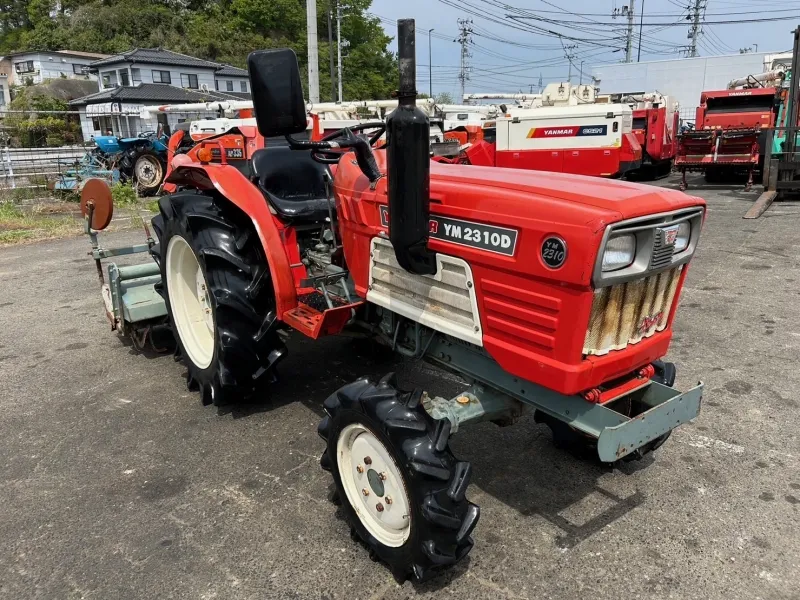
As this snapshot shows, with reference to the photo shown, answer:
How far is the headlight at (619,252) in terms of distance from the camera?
6.34 ft

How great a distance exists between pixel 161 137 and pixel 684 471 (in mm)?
16248

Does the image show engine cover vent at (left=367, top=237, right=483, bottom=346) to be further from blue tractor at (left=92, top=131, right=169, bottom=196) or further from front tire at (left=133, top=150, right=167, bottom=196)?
front tire at (left=133, top=150, right=167, bottom=196)

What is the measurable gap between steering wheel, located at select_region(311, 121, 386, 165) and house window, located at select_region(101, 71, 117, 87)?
147 ft

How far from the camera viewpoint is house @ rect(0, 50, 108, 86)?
47.8 m

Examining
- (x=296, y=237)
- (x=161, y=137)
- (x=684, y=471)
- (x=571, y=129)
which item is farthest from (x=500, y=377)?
(x=161, y=137)

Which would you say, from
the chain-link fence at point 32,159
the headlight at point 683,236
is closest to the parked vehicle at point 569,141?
the chain-link fence at point 32,159

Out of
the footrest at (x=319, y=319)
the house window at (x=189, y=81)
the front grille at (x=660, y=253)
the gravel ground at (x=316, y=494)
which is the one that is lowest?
the gravel ground at (x=316, y=494)

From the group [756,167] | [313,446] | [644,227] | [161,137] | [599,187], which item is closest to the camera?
[644,227]

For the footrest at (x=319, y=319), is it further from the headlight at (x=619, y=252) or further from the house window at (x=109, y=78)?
the house window at (x=109, y=78)

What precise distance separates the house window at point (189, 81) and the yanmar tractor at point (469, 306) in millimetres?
44364

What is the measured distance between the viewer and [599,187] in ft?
7.07

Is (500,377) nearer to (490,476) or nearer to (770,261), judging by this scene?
(490,476)

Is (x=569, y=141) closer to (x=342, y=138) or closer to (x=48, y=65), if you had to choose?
(x=342, y=138)

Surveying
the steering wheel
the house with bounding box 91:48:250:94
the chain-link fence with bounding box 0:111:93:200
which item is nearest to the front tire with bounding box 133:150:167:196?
the chain-link fence with bounding box 0:111:93:200
